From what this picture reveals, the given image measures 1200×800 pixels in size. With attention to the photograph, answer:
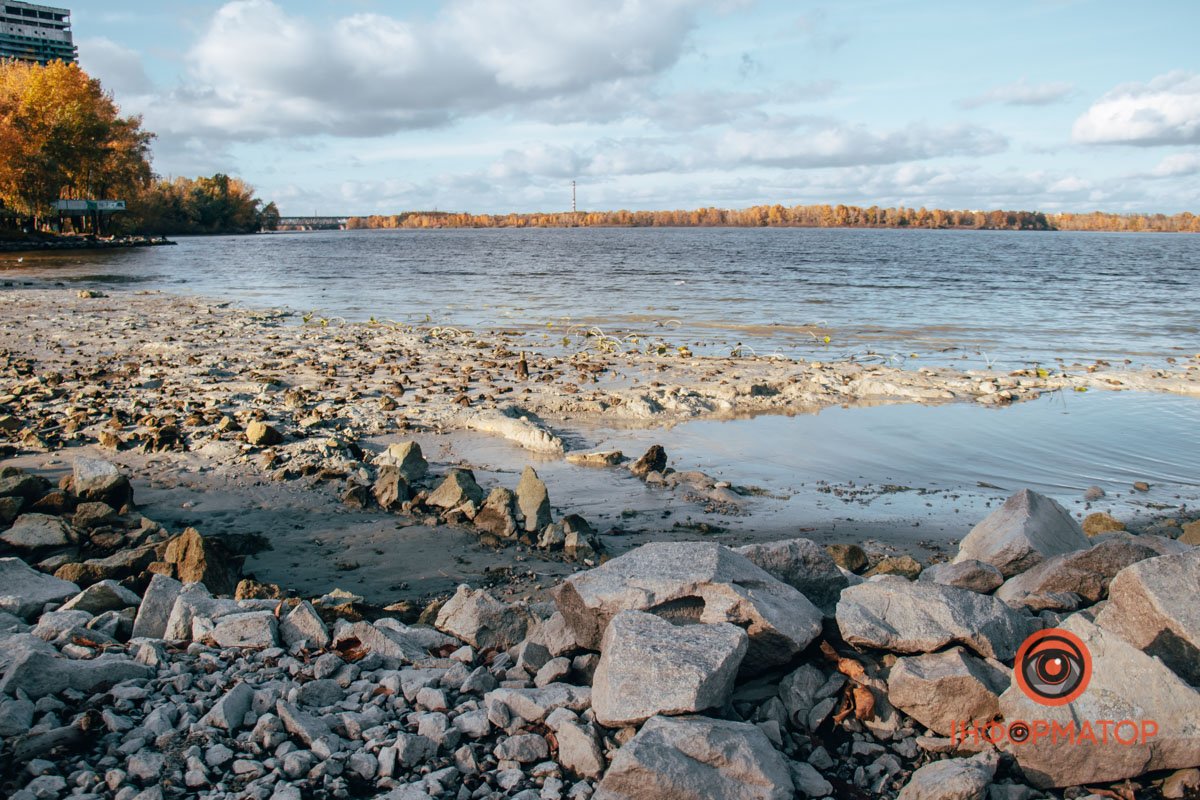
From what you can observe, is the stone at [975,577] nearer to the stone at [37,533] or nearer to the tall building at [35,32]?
the stone at [37,533]

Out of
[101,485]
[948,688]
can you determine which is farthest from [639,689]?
[101,485]

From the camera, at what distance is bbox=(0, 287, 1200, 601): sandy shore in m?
7.12

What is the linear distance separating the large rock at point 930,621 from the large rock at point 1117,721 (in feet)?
1.32

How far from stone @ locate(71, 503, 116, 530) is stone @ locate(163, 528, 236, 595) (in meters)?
1.34

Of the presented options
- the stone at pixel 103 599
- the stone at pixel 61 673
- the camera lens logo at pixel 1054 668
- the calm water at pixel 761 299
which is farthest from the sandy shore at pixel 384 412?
the calm water at pixel 761 299

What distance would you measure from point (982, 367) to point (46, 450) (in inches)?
614

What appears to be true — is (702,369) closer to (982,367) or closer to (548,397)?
(548,397)

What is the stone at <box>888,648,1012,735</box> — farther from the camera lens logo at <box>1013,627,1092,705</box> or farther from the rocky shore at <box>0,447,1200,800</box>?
the camera lens logo at <box>1013,627,1092,705</box>

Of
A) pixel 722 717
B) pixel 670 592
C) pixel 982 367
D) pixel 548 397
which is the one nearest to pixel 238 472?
pixel 548 397

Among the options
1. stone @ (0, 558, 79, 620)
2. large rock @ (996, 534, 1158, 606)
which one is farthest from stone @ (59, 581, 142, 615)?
large rock @ (996, 534, 1158, 606)

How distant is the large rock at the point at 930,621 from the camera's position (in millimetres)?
4172

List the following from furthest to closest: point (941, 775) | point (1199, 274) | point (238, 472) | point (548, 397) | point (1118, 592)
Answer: point (1199, 274) → point (548, 397) → point (238, 472) → point (1118, 592) → point (941, 775)

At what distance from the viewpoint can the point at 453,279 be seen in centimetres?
4069

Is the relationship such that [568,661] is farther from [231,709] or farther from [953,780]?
[953,780]
